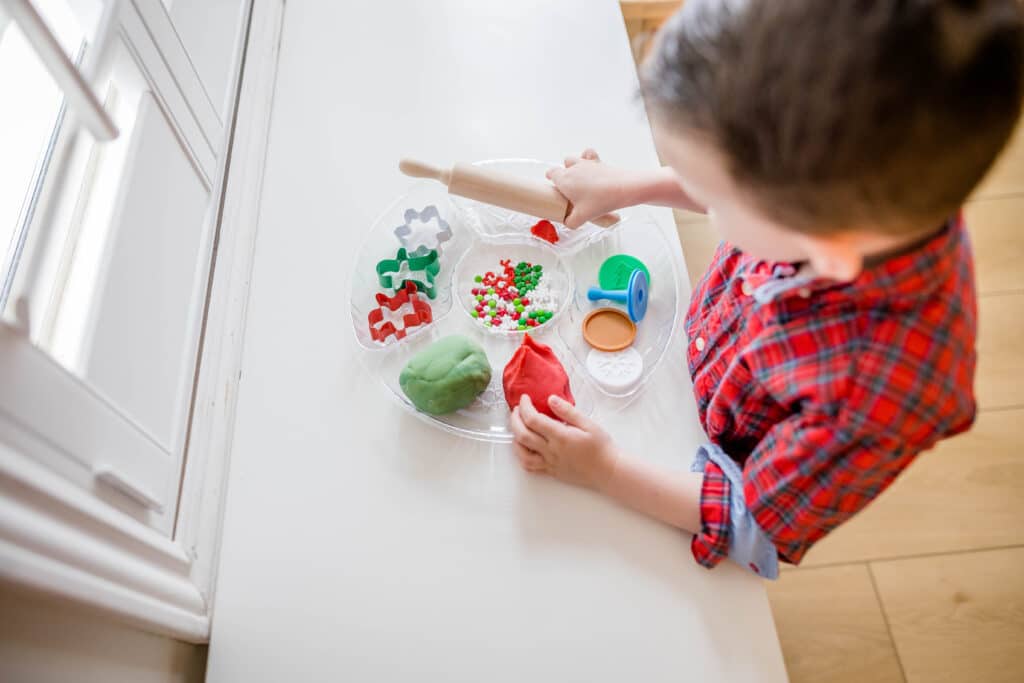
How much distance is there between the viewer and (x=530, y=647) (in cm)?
57

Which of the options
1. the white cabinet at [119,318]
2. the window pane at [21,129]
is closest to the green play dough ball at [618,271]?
the white cabinet at [119,318]

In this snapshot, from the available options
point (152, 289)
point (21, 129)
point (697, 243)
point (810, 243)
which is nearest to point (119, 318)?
point (152, 289)

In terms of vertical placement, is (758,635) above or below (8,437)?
below

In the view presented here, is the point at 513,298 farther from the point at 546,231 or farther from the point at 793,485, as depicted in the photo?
the point at 793,485

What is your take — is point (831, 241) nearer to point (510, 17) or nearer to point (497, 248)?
point (497, 248)

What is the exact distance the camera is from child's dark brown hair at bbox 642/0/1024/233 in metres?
0.34

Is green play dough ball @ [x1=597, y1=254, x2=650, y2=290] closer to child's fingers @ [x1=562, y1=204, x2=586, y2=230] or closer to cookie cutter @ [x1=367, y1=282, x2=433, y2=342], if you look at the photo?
child's fingers @ [x1=562, y1=204, x2=586, y2=230]

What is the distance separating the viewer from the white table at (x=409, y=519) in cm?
57

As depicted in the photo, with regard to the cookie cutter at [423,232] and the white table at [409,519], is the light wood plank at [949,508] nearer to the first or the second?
the white table at [409,519]

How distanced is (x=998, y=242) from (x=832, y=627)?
748mm

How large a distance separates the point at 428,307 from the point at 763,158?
0.38 meters

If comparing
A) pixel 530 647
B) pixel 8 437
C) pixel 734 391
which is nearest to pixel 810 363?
pixel 734 391

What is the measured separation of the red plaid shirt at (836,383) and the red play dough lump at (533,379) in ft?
0.45

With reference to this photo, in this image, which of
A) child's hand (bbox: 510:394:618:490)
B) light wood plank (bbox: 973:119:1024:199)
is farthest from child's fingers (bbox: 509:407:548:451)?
light wood plank (bbox: 973:119:1024:199)
